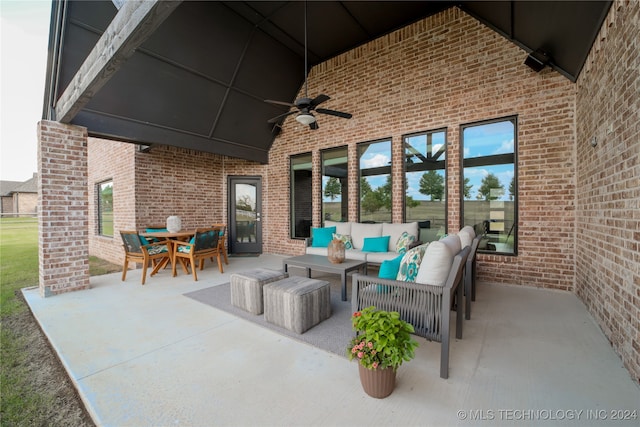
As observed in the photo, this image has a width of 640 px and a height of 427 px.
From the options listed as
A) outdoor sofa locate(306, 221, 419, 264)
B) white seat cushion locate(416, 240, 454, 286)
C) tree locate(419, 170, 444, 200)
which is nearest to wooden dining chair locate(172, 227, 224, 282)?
outdoor sofa locate(306, 221, 419, 264)

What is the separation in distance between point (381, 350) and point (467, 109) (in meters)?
4.51

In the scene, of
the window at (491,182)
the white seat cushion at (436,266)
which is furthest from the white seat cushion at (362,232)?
the white seat cushion at (436,266)

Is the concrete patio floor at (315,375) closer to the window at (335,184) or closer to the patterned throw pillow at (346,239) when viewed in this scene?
the patterned throw pillow at (346,239)

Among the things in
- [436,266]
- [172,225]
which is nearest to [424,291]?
[436,266]

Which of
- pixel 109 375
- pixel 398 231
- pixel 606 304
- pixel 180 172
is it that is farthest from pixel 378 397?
pixel 180 172

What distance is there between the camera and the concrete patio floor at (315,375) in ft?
5.15

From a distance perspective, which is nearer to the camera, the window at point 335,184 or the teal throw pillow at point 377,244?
the teal throw pillow at point 377,244

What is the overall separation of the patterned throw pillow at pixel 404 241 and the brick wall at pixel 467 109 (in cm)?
75

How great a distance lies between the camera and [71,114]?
363 cm

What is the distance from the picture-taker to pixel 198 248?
496cm

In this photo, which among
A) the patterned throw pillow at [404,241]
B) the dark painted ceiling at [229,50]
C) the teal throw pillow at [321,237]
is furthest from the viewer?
the teal throw pillow at [321,237]

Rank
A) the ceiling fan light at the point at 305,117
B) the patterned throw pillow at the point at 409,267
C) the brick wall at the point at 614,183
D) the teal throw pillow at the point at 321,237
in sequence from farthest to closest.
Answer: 1. the teal throw pillow at the point at 321,237
2. the ceiling fan light at the point at 305,117
3. the patterned throw pillow at the point at 409,267
4. the brick wall at the point at 614,183

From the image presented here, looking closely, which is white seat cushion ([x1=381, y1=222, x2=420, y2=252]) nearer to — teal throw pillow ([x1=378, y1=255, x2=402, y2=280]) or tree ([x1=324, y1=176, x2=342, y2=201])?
tree ([x1=324, y1=176, x2=342, y2=201])

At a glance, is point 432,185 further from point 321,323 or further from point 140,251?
point 140,251
